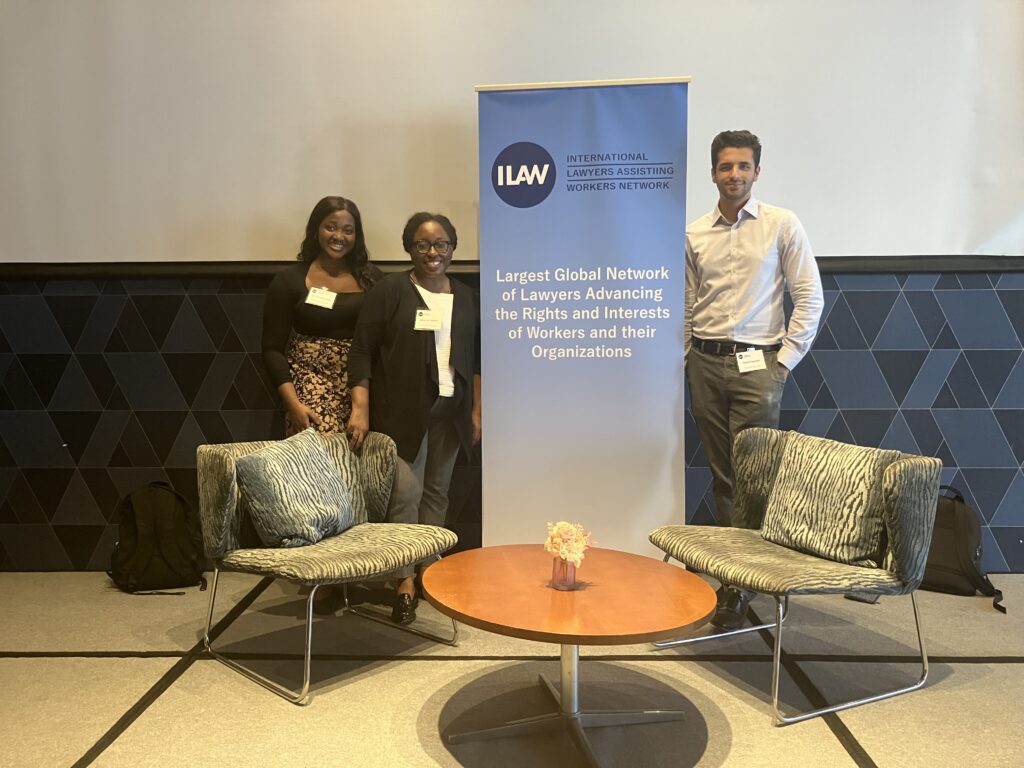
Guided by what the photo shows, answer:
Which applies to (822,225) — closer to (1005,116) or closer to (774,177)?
(774,177)

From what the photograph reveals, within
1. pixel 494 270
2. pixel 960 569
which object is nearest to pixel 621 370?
pixel 494 270

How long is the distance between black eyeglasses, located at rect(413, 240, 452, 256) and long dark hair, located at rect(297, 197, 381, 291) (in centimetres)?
28

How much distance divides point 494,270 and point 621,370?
0.73m

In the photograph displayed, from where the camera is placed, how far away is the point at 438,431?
11.8 feet

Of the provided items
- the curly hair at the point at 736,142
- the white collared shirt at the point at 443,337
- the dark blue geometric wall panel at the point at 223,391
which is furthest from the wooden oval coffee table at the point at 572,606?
the curly hair at the point at 736,142

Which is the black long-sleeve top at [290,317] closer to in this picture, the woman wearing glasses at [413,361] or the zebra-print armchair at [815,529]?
the woman wearing glasses at [413,361]

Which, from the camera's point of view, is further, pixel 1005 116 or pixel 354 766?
pixel 1005 116

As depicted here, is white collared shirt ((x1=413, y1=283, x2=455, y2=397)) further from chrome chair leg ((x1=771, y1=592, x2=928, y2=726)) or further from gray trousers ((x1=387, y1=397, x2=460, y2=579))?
chrome chair leg ((x1=771, y1=592, x2=928, y2=726))

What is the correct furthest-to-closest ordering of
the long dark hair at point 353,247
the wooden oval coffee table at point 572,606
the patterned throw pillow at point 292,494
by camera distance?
1. the long dark hair at point 353,247
2. the patterned throw pillow at point 292,494
3. the wooden oval coffee table at point 572,606

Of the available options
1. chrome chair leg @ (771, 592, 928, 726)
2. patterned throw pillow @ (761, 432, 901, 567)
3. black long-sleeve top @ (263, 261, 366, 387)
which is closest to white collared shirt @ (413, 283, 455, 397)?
black long-sleeve top @ (263, 261, 366, 387)

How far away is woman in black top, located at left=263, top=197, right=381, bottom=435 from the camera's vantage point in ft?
11.4

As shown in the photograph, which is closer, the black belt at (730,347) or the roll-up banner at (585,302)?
the black belt at (730,347)

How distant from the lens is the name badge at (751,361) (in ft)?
11.2

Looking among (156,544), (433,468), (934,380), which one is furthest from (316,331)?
(934,380)
